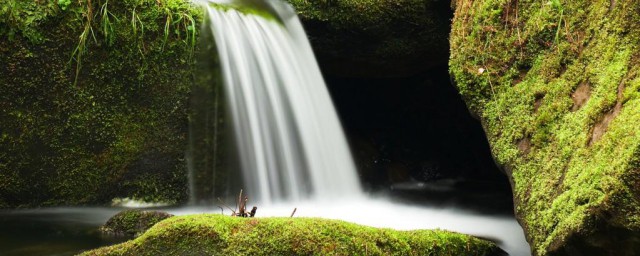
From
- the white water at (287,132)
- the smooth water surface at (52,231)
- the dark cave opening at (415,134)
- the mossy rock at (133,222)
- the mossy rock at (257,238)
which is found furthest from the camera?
the dark cave opening at (415,134)

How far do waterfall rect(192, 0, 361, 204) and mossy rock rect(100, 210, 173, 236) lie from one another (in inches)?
64.2

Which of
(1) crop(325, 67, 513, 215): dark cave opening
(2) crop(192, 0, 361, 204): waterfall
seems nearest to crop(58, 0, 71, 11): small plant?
(2) crop(192, 0, 361, 204): waterfall

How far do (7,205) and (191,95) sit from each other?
177cm

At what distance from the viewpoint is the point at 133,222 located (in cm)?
376

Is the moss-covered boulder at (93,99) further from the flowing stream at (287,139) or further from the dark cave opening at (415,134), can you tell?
the dark cave opening at (415,134)

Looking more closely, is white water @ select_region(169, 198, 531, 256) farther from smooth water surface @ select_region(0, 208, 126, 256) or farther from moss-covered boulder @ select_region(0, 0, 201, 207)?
smooth water surface @ select_region(0, 208, 126, 256)

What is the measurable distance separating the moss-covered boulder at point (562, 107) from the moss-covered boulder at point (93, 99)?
100 inches

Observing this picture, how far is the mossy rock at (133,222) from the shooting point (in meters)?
3.71

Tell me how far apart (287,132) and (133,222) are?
2.22 meters

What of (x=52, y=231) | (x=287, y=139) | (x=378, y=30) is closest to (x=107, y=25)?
(x=52, y=231)

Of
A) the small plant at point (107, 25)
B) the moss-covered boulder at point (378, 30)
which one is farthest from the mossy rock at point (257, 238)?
the moss-covered boulder at point (378, 30)

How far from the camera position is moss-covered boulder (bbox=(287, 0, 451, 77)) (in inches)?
242

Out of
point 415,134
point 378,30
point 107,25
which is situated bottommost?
point 107,25

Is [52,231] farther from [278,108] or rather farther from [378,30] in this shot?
[378,30]
